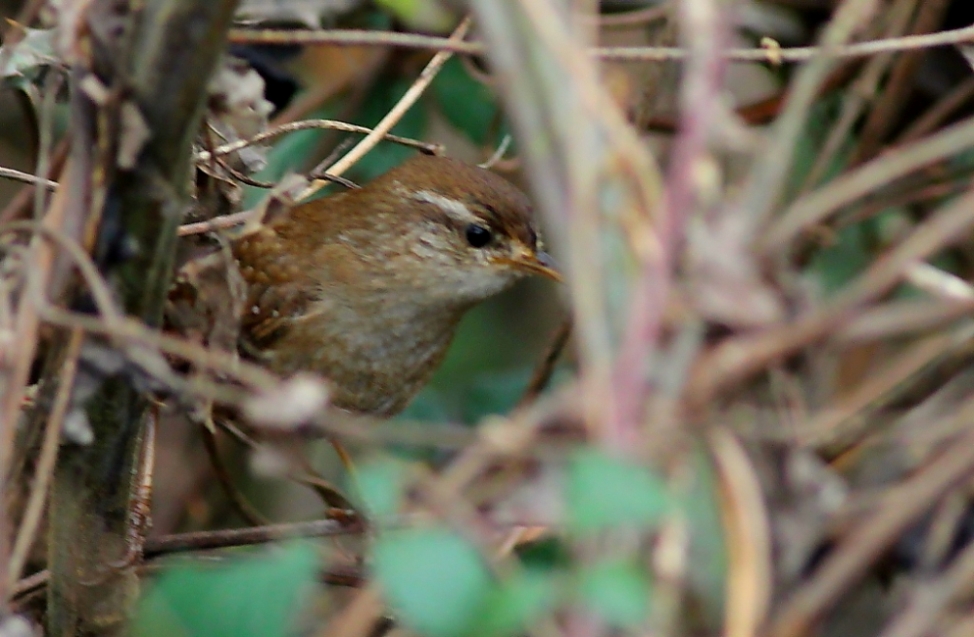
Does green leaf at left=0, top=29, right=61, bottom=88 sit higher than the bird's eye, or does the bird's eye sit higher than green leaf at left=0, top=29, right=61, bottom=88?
green leaf at left=0, top=29, right=61, bottom=88

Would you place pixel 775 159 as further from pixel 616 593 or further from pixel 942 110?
pixel 942 110

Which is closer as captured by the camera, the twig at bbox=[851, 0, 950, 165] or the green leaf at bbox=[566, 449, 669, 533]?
the green leaf at bbox=[566, 449, 669, 533]

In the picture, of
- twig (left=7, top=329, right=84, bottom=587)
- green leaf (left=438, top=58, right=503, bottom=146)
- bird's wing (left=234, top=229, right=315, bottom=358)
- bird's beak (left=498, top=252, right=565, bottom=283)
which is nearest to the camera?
twig (left=7, top=329, right=84, bottom=587)

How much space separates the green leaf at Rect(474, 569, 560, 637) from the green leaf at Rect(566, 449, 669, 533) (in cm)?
7

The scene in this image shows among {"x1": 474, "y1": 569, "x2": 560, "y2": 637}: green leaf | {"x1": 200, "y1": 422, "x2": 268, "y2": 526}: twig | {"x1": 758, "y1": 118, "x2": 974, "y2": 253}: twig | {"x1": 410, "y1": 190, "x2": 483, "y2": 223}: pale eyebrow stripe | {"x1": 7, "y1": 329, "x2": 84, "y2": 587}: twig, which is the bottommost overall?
{"x1": 200, "y1": 422, "x2": 268, "y2": 526}: twig

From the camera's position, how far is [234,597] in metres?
1.06

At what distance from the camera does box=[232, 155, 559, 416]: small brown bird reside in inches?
101

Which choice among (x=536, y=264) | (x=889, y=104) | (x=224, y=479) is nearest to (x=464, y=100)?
(x=536, y=264)

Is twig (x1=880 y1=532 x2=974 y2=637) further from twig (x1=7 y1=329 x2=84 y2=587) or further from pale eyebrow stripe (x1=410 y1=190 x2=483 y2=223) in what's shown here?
pale eyebrow stripe (x1=410 y1=190 x2=483 y2=223)

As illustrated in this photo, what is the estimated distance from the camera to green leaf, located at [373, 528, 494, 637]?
95 centimetres

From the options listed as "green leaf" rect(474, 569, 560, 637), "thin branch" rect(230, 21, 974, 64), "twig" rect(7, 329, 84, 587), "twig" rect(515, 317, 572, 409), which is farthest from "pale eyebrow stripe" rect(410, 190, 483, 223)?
"green leaf" rect(474, 569, 560, 637)

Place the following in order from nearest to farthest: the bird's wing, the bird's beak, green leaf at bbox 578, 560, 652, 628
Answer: green leaf at bbox 578, 560, 652, 628 → the bird's wing → the bird's beak

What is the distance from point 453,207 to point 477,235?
0.25ft

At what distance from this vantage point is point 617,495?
0.91 m
